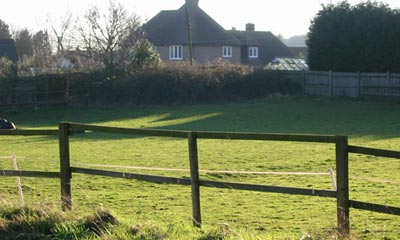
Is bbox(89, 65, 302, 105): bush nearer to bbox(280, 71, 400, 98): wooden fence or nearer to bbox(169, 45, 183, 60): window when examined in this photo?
bbox(280, 71, 400, 98): wooden fence

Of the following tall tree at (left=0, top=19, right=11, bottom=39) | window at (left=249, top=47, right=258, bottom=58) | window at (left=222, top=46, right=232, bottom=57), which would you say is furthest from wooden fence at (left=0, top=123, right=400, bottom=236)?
tall tree at (left=0, top=19, right=11, bottom=39)

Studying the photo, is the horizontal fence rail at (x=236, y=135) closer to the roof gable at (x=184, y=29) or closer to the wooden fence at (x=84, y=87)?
the wooden fence at (x=84, y=87)

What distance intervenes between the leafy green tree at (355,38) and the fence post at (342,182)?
1384 inches

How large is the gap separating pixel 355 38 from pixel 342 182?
37.0 meters

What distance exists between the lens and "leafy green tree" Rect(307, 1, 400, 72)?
41000 mm

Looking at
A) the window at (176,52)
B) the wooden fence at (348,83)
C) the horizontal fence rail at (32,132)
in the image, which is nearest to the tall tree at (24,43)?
the window at (176,52)

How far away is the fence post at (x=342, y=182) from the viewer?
682 cm

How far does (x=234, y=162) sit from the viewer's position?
58.6 ft

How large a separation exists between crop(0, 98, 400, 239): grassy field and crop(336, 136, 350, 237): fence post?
161 millimetres

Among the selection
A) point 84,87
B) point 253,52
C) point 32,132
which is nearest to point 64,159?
point 32,132

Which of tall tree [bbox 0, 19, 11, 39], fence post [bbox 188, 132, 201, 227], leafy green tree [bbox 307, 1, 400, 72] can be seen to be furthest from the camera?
tall tree [bbox 0, 19, 11, 39]

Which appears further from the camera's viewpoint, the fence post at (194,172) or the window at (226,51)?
the window at (226,51)

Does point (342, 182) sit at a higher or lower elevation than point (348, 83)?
lower

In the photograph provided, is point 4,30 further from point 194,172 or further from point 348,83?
point 194,172
